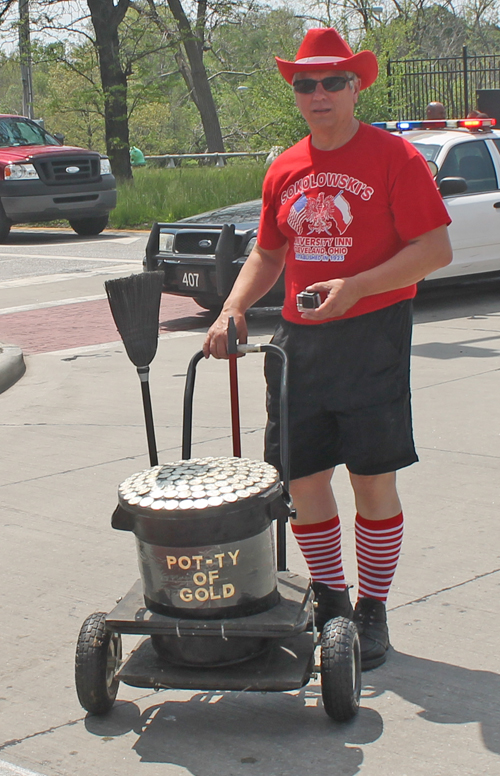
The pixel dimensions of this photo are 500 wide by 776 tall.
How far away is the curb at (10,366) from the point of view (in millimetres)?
7773

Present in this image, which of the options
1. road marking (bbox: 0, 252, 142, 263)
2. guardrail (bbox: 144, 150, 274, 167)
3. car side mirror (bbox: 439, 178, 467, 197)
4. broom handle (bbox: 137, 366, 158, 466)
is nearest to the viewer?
broom handle (bbox: 137, 366, 158, 466)

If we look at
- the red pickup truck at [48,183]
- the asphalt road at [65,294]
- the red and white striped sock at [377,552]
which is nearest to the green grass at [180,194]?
the red pickup truck at [48,183]

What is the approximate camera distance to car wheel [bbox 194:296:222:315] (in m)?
9.96

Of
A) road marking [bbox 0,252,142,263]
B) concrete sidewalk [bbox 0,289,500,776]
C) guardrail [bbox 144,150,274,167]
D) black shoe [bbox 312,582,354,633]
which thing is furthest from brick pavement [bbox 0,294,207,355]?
guardrail [bbox 144,150,274,167]

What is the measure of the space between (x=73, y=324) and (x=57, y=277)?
3360mm

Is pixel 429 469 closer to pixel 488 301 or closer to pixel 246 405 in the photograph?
pixel 246 405

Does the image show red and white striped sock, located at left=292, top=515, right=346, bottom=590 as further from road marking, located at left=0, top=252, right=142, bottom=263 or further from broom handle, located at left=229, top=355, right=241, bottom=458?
road marking, located at left=0, top=252, right=142, bottom=263

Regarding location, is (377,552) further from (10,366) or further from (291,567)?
(10,366)

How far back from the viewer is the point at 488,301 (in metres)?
10.8

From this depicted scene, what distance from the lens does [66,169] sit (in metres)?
17.9

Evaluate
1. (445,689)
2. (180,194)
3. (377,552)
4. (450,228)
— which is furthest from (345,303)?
(180,194)

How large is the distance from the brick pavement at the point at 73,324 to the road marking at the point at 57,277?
72.8 inches

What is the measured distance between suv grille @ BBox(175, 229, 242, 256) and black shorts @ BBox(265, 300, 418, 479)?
6.54 meters

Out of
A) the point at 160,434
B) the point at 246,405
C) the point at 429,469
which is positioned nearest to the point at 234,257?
the point at 246,405
